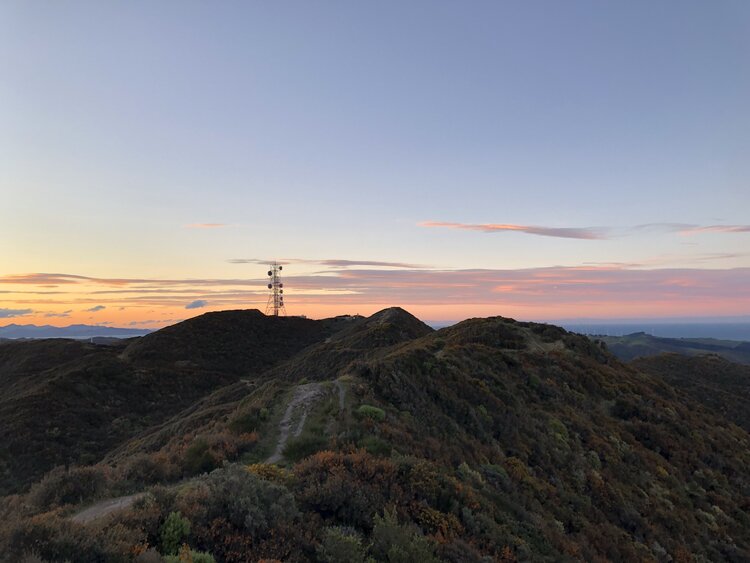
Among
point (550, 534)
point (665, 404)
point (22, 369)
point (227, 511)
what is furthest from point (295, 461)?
point (22, 369)

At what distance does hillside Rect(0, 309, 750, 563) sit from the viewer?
26.6 ft

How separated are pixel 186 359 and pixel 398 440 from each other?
52651 mm

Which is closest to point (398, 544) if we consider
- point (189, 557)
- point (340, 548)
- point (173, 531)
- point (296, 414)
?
point (340, 548)

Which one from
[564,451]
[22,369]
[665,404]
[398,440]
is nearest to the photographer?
[398,440]

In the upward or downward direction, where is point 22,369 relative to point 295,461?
downward

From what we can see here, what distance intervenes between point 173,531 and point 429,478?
650cm

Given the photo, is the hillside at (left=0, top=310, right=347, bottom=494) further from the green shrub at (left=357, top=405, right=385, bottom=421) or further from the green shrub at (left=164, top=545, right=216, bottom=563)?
the green shrub at (left=164, top=545, right=216, bottom=563)

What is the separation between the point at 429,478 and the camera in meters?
11.5

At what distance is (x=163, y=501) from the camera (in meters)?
8.48

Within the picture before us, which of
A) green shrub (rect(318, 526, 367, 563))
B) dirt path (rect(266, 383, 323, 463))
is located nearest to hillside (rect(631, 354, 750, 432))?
dirt path (rect(266, 383, 323, 463))

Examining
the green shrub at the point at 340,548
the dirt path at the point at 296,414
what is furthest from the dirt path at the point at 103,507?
the green shrub at the point at 340,548

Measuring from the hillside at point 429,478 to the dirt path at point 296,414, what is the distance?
3.8 inches

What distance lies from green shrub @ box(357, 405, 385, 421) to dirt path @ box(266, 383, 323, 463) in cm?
220

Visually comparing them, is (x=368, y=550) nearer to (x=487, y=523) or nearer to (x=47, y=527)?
(x=487, y=523)
